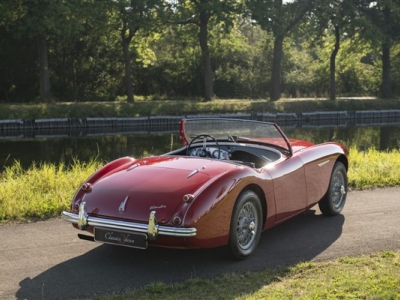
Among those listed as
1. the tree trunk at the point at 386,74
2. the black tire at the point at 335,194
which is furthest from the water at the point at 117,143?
the tree trunk at the point at 386,74

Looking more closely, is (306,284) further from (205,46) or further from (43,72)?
(205,46)

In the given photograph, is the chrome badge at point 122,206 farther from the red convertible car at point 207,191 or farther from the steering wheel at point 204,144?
the steering wheel at point 204,144

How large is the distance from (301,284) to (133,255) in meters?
1.82

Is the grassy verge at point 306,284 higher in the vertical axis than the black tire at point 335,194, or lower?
lower

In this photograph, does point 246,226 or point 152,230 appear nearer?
point 152,230

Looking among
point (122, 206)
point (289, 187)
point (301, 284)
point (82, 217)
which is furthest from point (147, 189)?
point (289, 187)

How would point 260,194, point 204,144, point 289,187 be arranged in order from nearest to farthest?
point 260,194, point 289,187, point 204,144

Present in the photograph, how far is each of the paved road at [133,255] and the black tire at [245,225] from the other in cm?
12

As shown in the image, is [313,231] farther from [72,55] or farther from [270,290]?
[72,55]

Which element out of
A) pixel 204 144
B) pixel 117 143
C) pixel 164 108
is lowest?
pixel 117 143

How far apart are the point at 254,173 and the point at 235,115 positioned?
26.2m

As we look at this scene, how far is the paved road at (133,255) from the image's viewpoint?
16.3ft

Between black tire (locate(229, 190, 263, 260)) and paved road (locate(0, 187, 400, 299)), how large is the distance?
0.39 ft

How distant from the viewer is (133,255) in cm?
580
